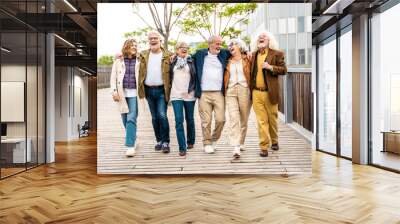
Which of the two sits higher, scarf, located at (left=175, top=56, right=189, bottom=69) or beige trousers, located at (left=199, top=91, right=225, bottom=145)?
scarf, located at (left=175, top=56, right=189, bottom=69)

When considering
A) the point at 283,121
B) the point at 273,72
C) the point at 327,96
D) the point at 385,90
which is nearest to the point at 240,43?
the point at 273,72

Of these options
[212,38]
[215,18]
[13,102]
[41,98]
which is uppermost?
[215,18]

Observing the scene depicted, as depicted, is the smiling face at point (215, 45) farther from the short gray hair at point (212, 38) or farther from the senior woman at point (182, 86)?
the senior woman at point (182, 86)

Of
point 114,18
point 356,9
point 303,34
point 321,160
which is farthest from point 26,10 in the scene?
point 321,160

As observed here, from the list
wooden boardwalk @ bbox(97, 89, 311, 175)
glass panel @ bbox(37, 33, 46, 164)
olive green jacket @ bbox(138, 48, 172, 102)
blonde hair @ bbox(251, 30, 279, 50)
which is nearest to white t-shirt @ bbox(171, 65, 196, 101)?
olive green jacket @ bbox(138, 48, 172, 102)

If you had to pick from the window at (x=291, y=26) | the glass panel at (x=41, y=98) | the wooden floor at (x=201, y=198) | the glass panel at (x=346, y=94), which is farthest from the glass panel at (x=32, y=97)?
the glass panel at (x=346, y=94)

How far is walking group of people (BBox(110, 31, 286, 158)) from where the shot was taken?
19.2 ft

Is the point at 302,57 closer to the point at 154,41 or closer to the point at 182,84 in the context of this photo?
the point at 182,84

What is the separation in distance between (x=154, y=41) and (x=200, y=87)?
94 centimetres

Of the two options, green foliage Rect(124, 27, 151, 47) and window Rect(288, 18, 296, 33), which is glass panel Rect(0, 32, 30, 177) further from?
window Rect(288, 18, 296, 33)

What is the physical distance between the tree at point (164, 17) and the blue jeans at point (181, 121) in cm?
86

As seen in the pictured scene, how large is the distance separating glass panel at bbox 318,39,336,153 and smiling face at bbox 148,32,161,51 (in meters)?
4.93

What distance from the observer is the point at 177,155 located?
5.93 m

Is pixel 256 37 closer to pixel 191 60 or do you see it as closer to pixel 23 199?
pixel 191 60
